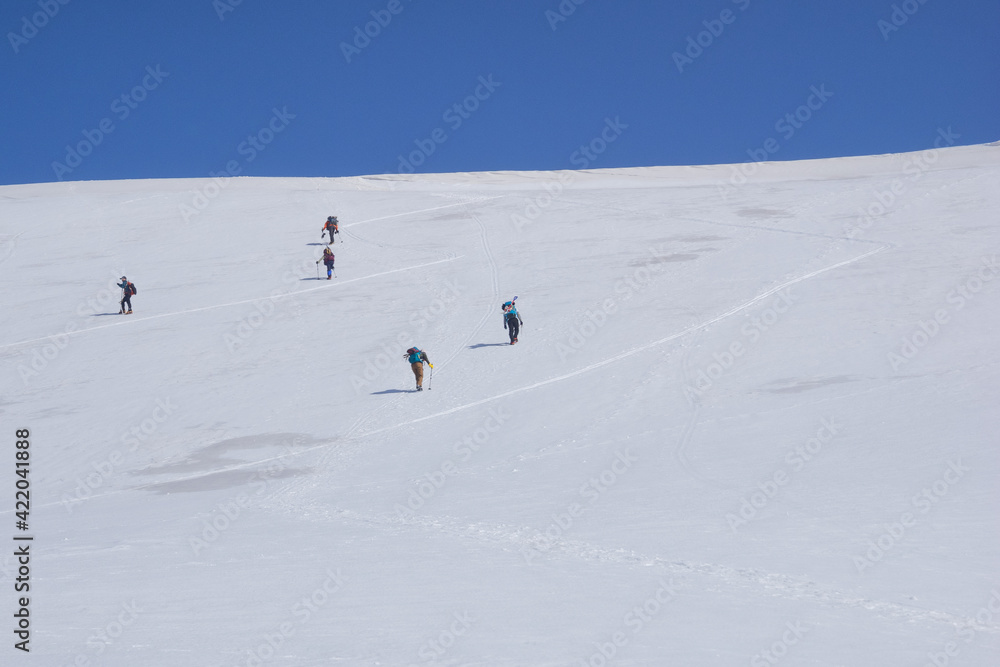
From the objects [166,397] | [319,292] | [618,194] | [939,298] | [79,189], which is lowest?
[166,397]

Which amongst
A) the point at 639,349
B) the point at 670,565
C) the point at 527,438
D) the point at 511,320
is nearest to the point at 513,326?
the point at 511,320

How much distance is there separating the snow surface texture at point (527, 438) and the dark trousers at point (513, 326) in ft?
1.40

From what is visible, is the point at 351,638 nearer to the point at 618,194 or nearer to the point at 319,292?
the point at 319,292

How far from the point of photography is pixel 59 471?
14531 millimetres

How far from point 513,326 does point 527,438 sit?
230 inches

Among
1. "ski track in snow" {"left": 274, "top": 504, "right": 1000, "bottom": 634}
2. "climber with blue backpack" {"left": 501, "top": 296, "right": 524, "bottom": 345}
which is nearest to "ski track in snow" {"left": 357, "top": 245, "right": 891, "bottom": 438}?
"climber with blue backpack" {"left": 501, "top": 296, "right": 524, "bottom": 345}

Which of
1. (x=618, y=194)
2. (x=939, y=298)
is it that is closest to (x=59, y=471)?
(x=939, y=298)

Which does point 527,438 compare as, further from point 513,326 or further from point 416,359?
point 513,326

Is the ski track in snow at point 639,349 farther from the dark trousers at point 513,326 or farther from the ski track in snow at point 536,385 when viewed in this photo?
the dark trousers at point 513,326

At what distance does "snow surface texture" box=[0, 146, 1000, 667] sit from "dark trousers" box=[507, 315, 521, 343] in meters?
0.43

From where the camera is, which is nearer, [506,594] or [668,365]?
[506,594]

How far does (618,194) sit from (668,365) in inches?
899

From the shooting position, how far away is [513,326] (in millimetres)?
19484

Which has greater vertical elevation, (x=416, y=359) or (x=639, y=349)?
(x=639, y=349)
